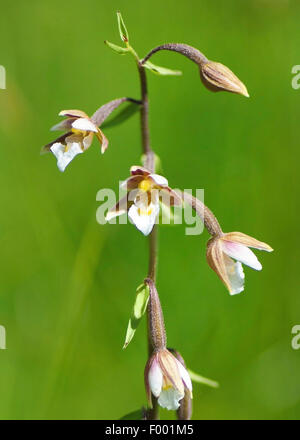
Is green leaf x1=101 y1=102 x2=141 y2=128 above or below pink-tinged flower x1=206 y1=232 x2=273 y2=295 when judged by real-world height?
above

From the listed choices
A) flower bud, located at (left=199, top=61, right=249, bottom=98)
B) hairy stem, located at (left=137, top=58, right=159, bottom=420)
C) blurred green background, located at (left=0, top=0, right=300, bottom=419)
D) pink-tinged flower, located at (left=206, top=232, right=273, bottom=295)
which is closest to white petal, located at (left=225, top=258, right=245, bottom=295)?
pink-tinged flower, located at (left=206, top=232, right=273, bottom=295)

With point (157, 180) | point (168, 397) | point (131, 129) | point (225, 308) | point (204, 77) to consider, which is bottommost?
point (168, 397)

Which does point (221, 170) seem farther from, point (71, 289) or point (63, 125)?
point (63, 125)

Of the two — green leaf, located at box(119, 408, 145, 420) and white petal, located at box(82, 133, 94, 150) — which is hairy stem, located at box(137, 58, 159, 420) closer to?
green leaf, located at box(119, 408, 145, 420)

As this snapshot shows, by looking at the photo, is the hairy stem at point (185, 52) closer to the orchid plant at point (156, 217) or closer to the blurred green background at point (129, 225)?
the orchid plant at point (156, 217)

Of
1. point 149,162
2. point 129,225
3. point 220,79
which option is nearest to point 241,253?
point 149,162

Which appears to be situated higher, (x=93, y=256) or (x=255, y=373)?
(x=93, y=256)

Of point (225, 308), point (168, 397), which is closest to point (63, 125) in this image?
point (168, 397)
